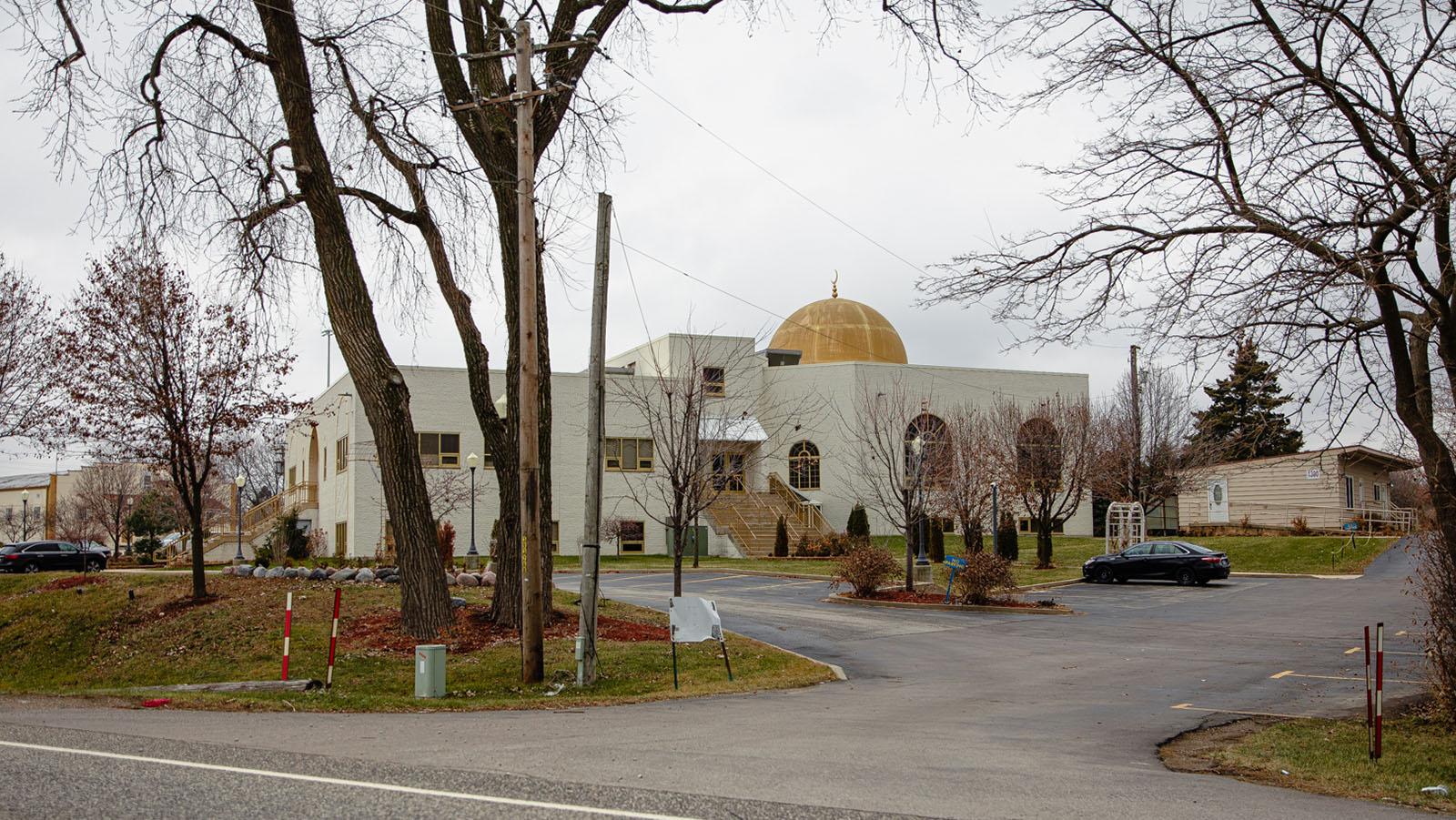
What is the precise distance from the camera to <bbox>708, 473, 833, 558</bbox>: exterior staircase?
45344 mm

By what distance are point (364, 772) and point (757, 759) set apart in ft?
9.43

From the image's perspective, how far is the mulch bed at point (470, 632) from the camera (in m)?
16.3

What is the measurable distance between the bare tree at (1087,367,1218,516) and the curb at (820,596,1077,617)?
15671 millimetres

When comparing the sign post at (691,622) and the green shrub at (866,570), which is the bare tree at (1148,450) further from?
the sign post at (691,622)

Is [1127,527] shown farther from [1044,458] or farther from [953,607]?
[953,607]

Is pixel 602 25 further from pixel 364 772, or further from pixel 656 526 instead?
pixel 656 526

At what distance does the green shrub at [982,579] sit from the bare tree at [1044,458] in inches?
462

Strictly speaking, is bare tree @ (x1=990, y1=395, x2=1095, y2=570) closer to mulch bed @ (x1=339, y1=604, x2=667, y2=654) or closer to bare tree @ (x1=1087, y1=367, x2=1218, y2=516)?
bare tree @ (x1=1087, y1=367, x2=1218, y2=516)

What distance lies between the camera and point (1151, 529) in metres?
54.6

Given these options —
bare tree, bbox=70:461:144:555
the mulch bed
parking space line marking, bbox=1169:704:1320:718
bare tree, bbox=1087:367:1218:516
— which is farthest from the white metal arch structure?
bare tree, bbox=70:461:144:555

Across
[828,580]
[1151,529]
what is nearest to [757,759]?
[828,580]

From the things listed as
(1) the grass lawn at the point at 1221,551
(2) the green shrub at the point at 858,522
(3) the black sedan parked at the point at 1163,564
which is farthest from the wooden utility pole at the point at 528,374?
(2) the green shrub at the point at 858,522

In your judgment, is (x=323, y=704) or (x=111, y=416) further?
(x=111, y=416)

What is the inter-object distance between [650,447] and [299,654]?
31.4 meters
